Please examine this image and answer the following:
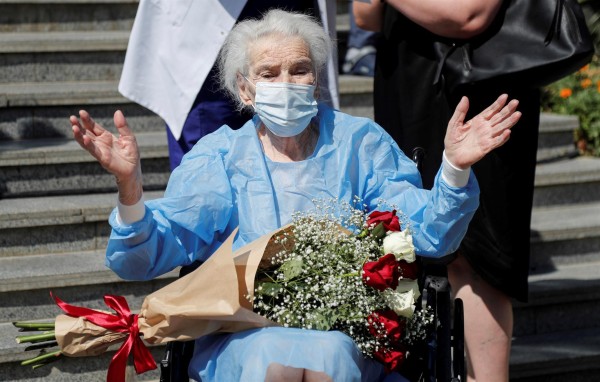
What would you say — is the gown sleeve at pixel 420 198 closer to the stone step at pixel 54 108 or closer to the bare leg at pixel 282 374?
the bare leg at pixel 282 374

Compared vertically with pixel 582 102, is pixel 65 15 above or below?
above

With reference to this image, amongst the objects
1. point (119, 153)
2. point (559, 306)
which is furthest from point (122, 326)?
point (559, 306)

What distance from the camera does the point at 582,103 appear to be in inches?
261

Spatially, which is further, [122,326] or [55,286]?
[55,286]

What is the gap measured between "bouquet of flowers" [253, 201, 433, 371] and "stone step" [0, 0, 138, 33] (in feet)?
12.1

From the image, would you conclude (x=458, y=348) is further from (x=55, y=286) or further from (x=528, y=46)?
(x=55, y=286)

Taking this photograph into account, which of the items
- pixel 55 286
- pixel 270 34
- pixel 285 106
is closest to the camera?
pixel 285 106

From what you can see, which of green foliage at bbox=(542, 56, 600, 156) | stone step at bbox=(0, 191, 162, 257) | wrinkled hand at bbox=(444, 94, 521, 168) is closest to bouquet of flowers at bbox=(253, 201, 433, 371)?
wrinkled hand at bbox=(444, 94, 521, 168)

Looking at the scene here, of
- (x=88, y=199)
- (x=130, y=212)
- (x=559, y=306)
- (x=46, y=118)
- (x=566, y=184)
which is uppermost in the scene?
(x=130, y=212)

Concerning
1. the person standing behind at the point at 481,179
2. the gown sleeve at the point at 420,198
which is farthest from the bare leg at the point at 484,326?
the gown sleeve at the point at 420,198

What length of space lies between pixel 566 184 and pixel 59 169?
8.62 ft

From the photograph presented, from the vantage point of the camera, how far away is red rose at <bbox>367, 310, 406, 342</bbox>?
2932 mm

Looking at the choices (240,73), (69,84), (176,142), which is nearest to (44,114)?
(69,84)

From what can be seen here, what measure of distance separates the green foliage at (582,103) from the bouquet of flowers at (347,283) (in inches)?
141
